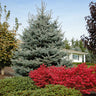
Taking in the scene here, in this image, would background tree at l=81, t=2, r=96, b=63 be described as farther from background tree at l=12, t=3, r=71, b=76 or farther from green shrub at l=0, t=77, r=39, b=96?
green shrub at l=0, t=77, r=39, b=96

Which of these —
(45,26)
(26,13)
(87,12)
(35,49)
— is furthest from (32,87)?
(87,12)

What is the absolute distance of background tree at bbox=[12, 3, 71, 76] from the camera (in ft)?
26.2

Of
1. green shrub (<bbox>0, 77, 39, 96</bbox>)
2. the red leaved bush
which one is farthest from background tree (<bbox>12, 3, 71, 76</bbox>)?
the red leaved bush

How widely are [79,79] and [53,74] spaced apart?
3.58 feet

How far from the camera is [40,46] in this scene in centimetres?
841

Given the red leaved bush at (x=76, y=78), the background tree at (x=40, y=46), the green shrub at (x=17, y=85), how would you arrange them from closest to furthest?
the red leaved bush at (x=76, y=78)
the green shrub at (x=17, y=85)
the background tree at (x=40, y=46)

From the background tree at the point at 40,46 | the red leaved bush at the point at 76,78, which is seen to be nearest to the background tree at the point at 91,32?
the background tree at the point at 40,46

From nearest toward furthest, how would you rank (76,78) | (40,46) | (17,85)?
(76,78) < (17,85) < (40,46)

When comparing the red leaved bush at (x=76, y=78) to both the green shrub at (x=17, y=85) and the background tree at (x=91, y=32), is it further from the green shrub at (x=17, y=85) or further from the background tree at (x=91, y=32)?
the background tree at (x=91, y=32)

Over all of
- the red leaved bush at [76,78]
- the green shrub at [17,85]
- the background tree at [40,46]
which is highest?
the background tree at [40,46]

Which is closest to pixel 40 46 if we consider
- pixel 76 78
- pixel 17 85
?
pixel 17 85

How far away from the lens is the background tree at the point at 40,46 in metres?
8.00

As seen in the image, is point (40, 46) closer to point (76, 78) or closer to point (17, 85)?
point (17, 85)

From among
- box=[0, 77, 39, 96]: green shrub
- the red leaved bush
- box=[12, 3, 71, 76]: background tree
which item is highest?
box=[12, 3, 71, 76]: background tree
